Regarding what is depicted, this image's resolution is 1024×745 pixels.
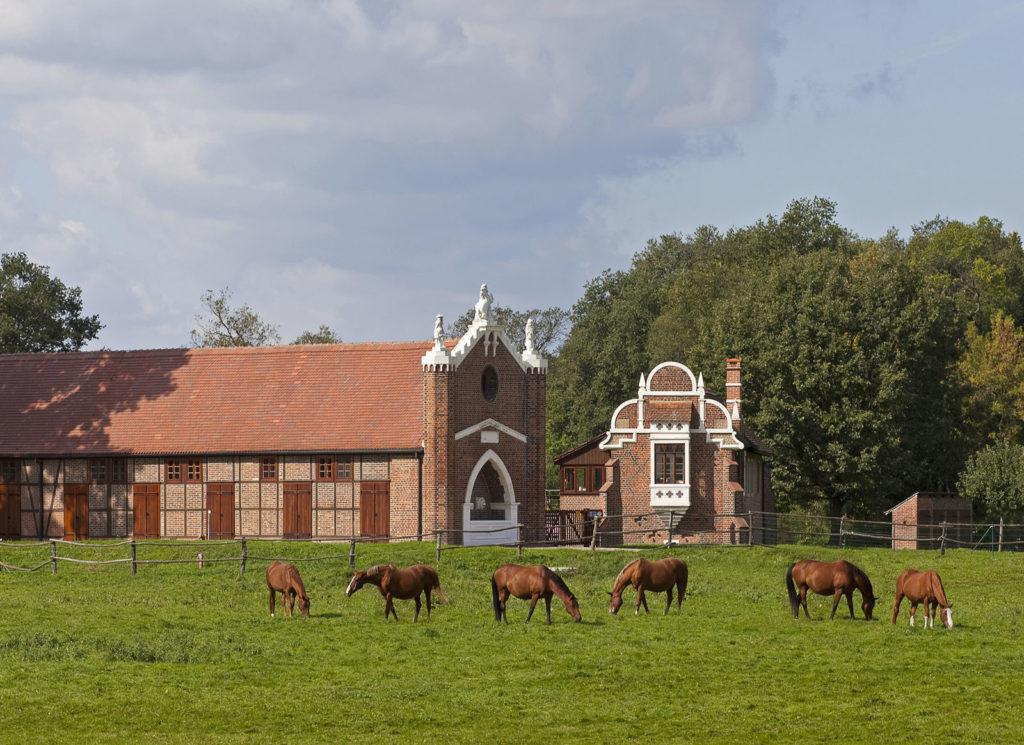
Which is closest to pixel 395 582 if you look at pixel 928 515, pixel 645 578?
pixel 645 578

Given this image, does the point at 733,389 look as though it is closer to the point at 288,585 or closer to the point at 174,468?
the point at 174,468

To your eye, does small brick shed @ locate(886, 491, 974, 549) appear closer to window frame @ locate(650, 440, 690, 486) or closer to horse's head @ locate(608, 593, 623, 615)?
window frame @ locate(650, 440, 690, 486)

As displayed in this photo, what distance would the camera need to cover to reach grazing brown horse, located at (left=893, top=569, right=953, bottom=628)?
27.8m

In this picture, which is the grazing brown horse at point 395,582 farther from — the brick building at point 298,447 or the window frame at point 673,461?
the window frame at point 673,461

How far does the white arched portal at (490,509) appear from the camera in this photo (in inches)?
1983

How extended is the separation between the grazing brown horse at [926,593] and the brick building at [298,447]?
73.8 ft

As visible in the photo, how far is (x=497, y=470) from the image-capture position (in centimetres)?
5203

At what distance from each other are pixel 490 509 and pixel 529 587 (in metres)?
23.6

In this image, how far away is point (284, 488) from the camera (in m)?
51.6

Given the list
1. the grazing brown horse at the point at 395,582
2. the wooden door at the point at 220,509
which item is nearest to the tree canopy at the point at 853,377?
the wooden door at the point at 220,509

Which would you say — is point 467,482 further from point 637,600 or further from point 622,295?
point 622,295

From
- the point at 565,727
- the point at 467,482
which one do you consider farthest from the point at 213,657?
the point at 467,482

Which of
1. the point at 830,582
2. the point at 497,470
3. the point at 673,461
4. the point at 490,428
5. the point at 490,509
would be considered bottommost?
the point at 830,582

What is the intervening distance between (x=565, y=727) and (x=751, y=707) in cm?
273
